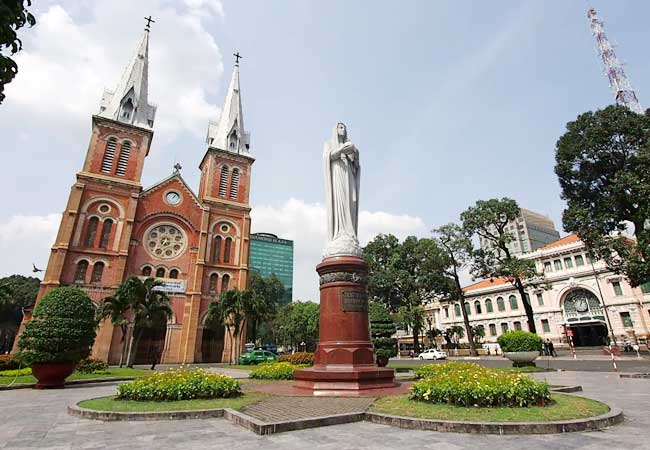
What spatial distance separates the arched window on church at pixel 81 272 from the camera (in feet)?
91.1

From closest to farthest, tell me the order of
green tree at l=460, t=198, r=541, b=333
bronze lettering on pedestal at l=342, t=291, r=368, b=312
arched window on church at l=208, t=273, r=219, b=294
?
bronze lettering on pedestal at l=342, t=291, r=368, b=312, green tree at l=460, t=198, r=541, b=333, arched window on church at l=208, t=273, r=219, b=294

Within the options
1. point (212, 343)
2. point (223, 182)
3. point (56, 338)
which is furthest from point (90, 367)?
point (223, 182)

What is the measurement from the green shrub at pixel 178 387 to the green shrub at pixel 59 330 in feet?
20.6

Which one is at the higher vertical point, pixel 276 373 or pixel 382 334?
pixel 382 334

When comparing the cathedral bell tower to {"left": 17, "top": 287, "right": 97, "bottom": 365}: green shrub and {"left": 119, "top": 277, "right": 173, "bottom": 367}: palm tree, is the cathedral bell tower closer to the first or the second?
{"left": 119, "top": 277, "right": 173, "bottom": 367}: palm tree

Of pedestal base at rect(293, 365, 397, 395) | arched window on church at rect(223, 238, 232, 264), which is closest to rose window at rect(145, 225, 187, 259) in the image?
arched window on church at rect(223, 238, 232, 264)

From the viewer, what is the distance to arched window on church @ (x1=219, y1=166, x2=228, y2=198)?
122ft

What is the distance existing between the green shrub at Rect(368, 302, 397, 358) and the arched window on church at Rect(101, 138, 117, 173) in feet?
90.2

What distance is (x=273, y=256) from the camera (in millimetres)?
108875

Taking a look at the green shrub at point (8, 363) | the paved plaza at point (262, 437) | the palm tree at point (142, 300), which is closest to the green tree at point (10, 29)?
the paved plaza at point (262, 437)

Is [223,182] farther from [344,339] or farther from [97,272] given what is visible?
[344,339]

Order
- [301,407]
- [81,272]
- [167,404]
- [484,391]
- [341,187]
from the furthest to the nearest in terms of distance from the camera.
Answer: [81,272] → [341,187] → [167,404] → [301,407] → [484,391]

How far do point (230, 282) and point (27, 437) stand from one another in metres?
29.9

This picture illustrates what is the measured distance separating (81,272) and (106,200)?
639 cm
